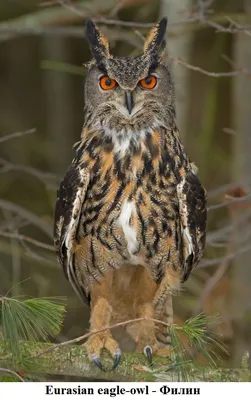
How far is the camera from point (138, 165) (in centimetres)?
356

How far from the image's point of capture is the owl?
349 centimetres

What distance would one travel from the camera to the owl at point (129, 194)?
11.5ft

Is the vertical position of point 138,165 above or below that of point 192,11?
below

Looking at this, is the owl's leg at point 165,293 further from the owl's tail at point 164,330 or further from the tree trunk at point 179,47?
the tree trunk at point 179,47

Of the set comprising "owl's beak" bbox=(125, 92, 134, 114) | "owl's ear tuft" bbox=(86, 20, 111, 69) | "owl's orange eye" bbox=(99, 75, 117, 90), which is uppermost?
"owl's ear tuft" bbox=(86, 20, 111, 69)

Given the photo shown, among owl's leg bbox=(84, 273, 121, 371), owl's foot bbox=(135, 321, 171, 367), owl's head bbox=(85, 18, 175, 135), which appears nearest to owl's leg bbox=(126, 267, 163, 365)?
owl's foot bbox=(135, 321, 171, 367)

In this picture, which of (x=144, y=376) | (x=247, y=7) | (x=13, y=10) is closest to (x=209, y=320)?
(x=144, y=376)

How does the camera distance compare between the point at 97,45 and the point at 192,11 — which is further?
the point at 192,11

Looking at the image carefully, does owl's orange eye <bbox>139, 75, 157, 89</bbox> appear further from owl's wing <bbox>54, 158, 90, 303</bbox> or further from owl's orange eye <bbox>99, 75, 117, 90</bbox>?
owl's wing <bbox>54, 158, 90, 303</bbox>

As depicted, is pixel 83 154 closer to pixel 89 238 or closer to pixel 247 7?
pixel 89 238

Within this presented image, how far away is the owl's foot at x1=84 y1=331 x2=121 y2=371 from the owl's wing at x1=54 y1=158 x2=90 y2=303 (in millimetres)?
343

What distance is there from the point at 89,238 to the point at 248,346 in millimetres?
1415

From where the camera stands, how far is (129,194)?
350 centimetres

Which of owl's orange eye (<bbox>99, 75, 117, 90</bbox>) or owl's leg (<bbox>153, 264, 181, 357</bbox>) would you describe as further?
owl's leg (<bbox>153, 264, 181, 357</bbox>)
